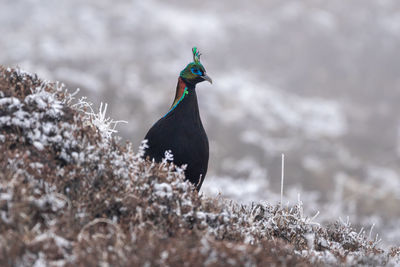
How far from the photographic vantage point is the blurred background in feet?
84.3

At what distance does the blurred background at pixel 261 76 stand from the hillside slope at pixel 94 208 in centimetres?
1427

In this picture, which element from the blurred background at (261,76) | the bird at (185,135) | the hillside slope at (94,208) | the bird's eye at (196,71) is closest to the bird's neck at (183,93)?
the bird at (185,135)

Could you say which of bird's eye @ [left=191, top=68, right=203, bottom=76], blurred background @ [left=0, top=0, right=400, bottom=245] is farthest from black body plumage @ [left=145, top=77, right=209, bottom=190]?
blurred background @ [left=0, top=0, right=400, bottom=245]

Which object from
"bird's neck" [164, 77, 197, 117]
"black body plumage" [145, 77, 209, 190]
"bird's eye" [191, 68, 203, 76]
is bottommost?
"black body plumage" [145, 77, 209, 190]

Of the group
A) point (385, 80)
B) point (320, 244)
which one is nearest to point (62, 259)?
point (320, 244)

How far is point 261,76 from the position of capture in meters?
40.8

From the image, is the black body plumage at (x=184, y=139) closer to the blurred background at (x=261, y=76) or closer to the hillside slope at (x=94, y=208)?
the hillside slope at (x=94, y=208)

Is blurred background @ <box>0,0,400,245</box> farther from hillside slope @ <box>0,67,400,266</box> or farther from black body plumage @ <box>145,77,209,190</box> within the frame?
hillside slope @ <box>0,67,400,266</box>

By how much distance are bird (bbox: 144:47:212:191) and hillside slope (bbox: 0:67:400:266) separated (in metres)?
1.15

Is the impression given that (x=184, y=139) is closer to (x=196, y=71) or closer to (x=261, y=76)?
(x=196, y=71)

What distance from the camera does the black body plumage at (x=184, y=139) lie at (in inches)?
226

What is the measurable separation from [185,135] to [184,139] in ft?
0.20

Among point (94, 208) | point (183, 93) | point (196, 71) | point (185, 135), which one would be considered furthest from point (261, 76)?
point (94, 208)

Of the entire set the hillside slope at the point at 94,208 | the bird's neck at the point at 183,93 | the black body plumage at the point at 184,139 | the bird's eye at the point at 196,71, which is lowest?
the hillside slope at the point at 94,208
